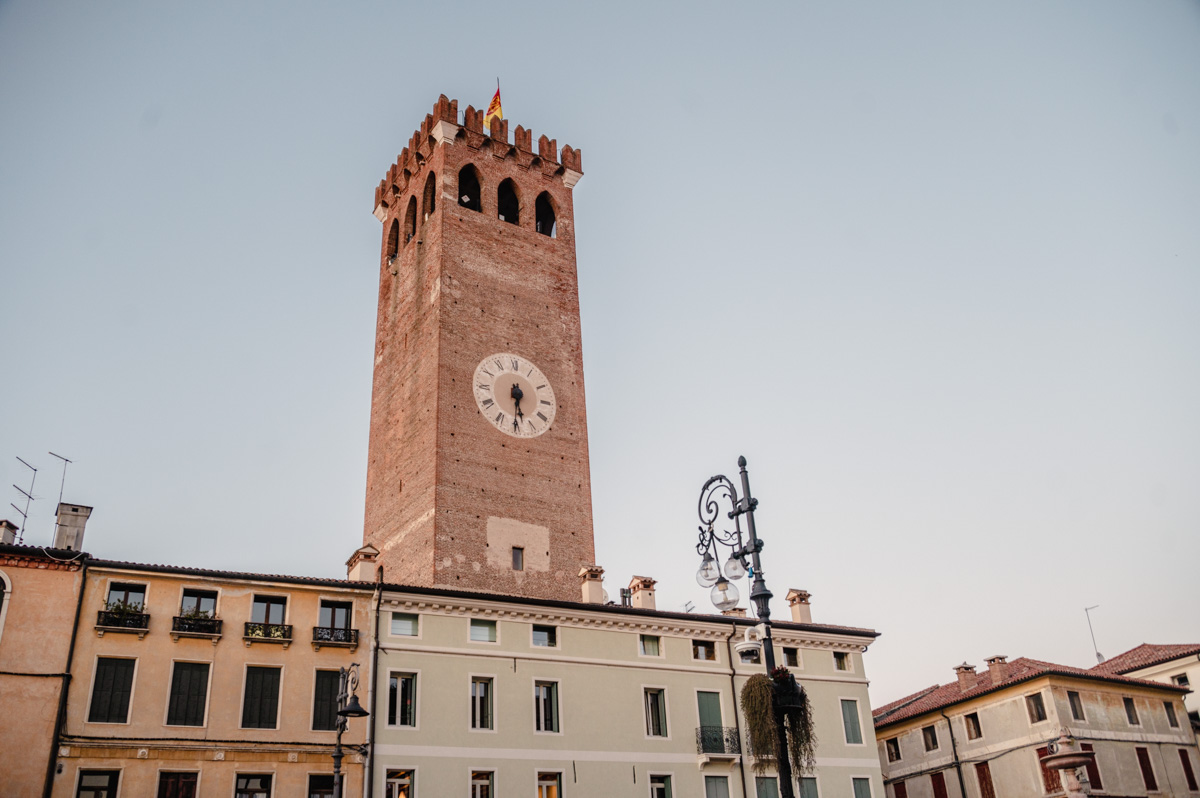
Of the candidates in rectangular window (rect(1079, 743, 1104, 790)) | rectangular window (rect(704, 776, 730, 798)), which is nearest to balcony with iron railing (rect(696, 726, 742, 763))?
rectangular window (rect(704, 776, 730, 798))

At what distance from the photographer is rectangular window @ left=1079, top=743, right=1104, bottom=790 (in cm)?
3812

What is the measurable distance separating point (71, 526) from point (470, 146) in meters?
25.3

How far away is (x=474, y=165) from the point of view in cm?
4669

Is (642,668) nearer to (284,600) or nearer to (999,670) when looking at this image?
(284,600)

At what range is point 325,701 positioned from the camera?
1094 inches

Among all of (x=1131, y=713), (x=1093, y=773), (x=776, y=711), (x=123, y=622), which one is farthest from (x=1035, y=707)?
(x=123, y=622)

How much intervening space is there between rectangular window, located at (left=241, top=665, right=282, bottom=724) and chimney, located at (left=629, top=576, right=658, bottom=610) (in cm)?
1195

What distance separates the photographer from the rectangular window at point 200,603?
90.1 ft

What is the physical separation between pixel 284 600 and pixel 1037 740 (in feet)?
89.1

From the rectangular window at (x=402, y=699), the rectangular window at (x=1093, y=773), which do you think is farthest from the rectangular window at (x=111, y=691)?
the rectangular window at (x=1093, y=773)

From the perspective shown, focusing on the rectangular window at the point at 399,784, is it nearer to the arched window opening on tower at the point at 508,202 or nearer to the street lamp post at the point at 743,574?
the street lamp post at the point at 743,574

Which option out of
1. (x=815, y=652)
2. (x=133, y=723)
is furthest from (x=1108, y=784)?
(x=133, y=723)

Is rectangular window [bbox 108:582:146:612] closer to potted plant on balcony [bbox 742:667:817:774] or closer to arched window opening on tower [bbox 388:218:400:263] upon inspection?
potted plant on balcony [bbox 742:667:817:774]

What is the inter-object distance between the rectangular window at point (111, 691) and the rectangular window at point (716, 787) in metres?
16.1
